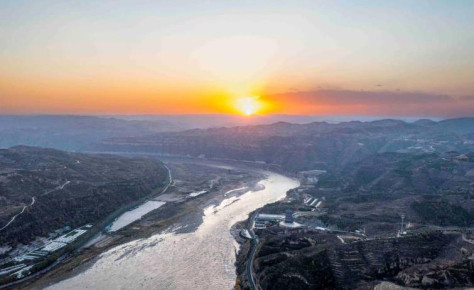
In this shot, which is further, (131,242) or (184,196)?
(184,196)

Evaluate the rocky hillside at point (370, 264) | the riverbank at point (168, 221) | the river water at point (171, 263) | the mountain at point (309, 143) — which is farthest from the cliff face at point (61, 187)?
the mountain at point (309, 143)

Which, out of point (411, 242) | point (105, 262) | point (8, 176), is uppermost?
point (8, 176)

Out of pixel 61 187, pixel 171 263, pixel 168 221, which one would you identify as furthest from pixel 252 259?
pixel 61 187

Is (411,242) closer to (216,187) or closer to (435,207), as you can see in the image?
(435,207)

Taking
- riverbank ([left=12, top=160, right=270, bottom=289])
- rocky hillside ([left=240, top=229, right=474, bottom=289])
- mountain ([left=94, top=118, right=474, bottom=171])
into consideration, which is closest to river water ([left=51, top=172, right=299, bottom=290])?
riverbank ([left=12, top=160, right=270, bottom=289])

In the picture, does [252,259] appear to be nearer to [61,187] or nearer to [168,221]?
[168,221]

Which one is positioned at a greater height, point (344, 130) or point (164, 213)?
point (344, 130)

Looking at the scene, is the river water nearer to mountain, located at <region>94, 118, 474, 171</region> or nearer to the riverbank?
the riverbank

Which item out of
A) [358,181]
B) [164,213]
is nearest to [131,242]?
[164,213]
